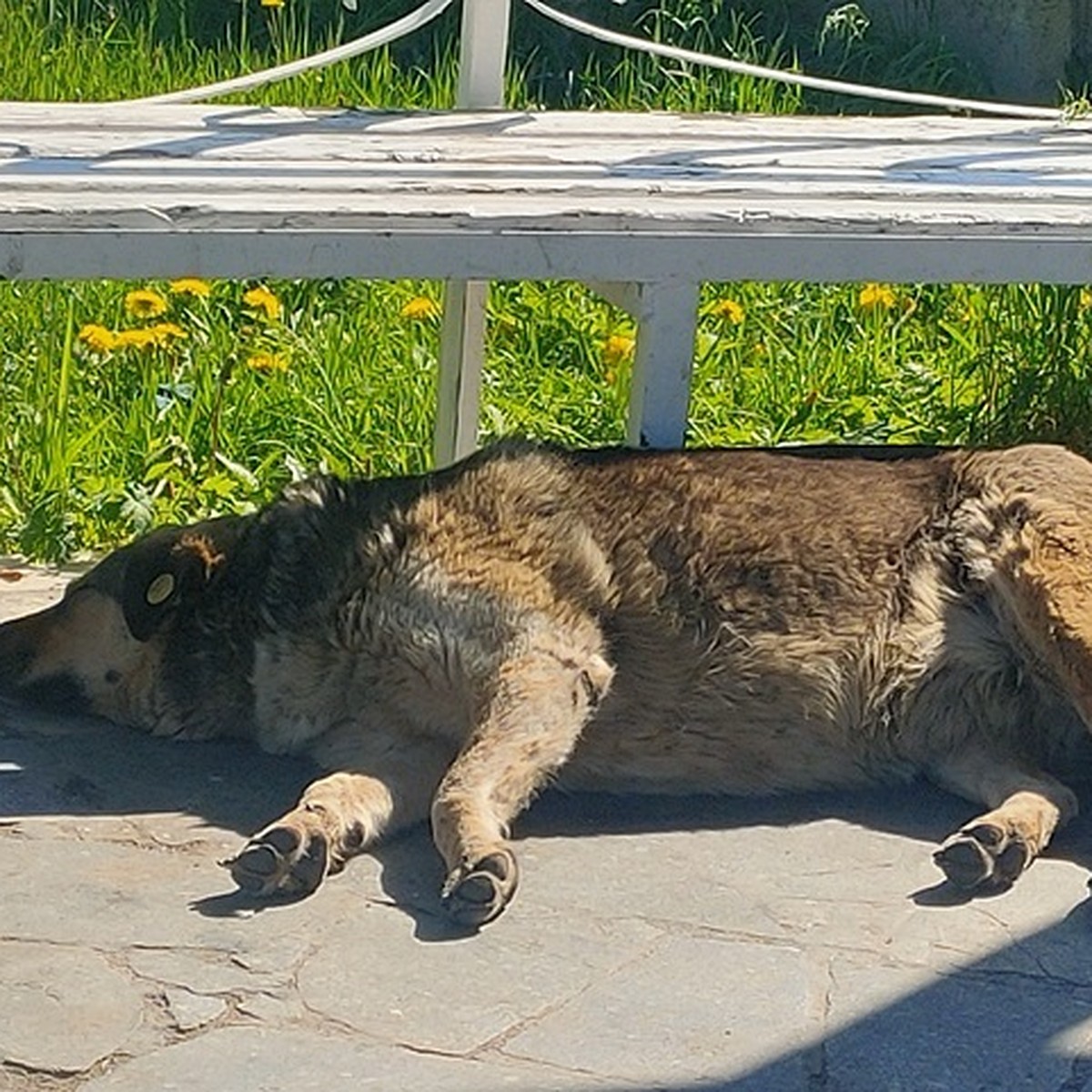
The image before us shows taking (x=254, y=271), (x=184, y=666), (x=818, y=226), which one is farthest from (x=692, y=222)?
(x=184, y=666)

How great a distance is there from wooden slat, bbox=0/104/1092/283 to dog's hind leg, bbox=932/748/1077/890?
981 millimetres

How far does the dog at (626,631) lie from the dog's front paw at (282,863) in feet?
1.02

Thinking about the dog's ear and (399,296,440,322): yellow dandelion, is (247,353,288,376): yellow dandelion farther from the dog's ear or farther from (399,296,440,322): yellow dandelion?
the dog's ear

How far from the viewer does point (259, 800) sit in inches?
180

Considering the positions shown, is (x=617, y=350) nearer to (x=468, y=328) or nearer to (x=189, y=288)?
(x=468, y=328)

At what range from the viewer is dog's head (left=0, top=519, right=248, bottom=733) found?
4.84 metres

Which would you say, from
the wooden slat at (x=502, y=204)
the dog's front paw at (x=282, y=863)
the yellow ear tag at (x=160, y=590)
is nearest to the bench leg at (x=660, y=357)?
the wooden slat at (x=502, y=204)

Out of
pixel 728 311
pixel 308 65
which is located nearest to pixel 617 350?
pixel 728 311

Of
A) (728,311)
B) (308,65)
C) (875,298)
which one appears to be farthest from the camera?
(875,298)

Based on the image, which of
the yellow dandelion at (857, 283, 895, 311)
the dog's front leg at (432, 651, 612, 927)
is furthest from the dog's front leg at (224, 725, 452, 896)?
the yellow dandelion at (857, 283, 895, 311)

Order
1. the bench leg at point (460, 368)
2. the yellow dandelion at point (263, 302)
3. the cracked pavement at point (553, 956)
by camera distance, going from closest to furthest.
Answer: the cracked pavement at point (553, 956), the bench leg at point (460, 368), the yellow dandelion at point (263, 302)

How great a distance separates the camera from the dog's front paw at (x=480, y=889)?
3.97 metres

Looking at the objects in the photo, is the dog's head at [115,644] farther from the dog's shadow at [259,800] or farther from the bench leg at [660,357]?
the bench leg at [660,357]

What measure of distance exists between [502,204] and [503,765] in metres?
1.10
